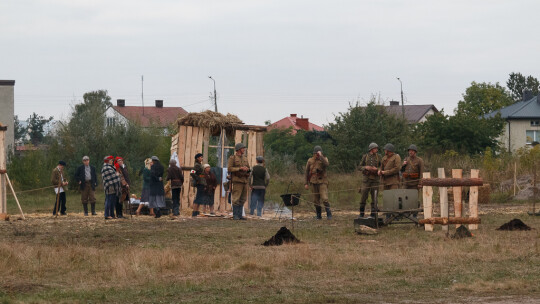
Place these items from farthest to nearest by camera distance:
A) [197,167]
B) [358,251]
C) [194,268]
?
[197,167], [358,251], [194,268]

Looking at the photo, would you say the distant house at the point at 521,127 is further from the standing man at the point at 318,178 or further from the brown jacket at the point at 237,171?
the brown jacket at the point at 237,171

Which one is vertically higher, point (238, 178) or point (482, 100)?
point (482, 100)

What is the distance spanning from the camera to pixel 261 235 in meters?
18.1

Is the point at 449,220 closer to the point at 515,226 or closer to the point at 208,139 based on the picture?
the point at 515,226

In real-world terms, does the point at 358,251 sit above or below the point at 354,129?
below

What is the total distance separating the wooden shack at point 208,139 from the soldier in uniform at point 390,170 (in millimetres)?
7018

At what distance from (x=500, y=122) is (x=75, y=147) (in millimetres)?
33234

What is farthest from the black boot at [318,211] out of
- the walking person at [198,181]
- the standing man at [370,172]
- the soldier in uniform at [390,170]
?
the walking person at [198,181]

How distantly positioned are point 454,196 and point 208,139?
1092 cm

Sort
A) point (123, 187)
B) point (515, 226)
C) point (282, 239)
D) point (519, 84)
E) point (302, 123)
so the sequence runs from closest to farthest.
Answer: point (282, 239), point (515, 226), point (123, 187), point (302, 123), point (519, 84)

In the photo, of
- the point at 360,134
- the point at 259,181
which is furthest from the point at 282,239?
the point at 360,134

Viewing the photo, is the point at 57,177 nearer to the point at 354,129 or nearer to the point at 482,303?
the point at 482,303

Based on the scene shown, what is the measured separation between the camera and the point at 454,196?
1803 cm

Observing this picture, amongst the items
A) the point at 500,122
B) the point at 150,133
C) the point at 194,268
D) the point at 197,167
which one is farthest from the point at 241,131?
the point at 500,122
